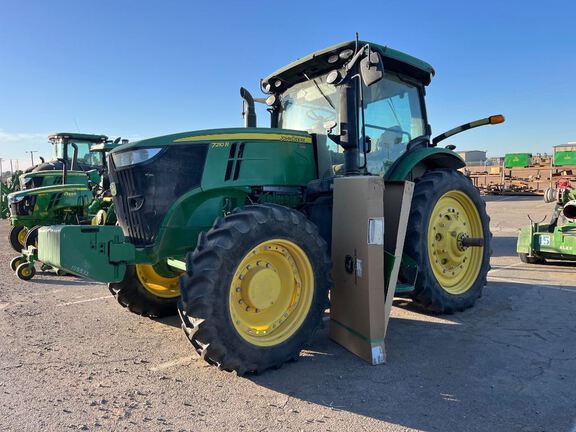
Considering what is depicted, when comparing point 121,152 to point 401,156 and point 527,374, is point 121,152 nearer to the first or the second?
point 401,156

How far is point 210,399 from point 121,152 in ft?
6.96

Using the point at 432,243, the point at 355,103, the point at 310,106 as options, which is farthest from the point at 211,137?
the point at 432,243

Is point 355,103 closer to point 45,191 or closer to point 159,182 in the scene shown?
point 159,182

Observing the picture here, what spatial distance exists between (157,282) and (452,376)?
122 inches

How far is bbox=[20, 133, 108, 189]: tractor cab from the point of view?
463 inches

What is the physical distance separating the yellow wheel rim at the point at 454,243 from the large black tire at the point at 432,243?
0.07ft

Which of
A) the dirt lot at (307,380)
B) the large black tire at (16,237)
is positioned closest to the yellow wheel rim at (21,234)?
the large black tire at (16,237)

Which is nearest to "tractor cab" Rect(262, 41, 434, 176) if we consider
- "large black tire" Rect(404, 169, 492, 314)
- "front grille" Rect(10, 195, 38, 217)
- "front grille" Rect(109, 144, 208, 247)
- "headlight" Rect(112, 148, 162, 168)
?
"large black tire" Rect(404, 169, 492, 314)

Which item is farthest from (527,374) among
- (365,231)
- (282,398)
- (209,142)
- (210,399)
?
(209,142)

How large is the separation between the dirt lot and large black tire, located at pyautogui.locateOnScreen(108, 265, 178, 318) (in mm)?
131

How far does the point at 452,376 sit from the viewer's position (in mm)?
3375

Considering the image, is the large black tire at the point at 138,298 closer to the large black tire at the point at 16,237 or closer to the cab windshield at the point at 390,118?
the cab windshield at the point at 390,118

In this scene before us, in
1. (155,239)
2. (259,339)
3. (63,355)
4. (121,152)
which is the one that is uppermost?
(121,152)

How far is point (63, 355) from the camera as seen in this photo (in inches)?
153
